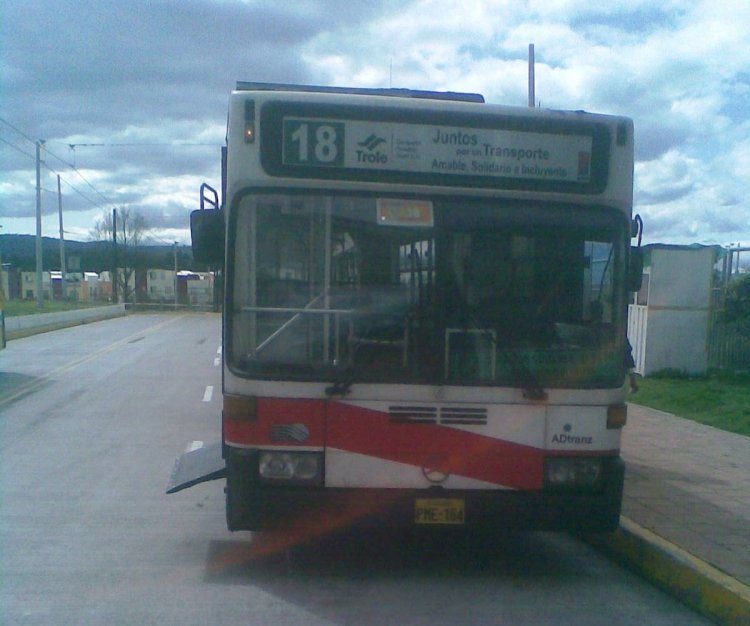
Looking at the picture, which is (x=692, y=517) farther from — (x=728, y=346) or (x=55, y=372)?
(x=55, y=372)

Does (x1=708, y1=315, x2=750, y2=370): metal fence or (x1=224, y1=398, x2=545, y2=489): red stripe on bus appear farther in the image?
(x1=708, y1=315, x2=750, y2=370): metal fence

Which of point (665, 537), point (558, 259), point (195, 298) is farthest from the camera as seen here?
point (195, 298)

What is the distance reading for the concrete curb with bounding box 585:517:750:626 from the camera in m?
5.65

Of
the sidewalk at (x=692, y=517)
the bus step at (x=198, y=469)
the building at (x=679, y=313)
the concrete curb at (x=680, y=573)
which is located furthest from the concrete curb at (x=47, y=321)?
the concrete curb at (x=680, y=573)

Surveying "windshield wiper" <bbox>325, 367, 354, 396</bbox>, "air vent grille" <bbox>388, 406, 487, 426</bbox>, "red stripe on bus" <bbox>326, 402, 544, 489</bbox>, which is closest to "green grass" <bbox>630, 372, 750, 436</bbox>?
"red stripe on bus" <bbox>326, 402, 544, 489</bbox>

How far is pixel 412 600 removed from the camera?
5.92m

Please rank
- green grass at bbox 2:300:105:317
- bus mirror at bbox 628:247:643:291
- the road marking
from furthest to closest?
green grass at bbox 2:300:105:317
the road marking
bus mirror at bbox 628:247:643:291

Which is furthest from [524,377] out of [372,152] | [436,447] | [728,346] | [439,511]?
[728,346]

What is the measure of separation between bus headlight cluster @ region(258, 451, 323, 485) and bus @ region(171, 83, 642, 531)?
0.01m

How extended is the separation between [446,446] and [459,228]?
1.46 m

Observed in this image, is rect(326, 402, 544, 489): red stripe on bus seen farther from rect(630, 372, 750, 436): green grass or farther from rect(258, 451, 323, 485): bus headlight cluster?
rect(630, 372, 750, 436): green grass

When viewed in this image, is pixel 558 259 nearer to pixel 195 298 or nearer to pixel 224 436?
pixel 224 436

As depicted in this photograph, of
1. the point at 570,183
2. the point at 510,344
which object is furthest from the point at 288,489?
the point at 570,183

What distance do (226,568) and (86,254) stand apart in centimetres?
10343
